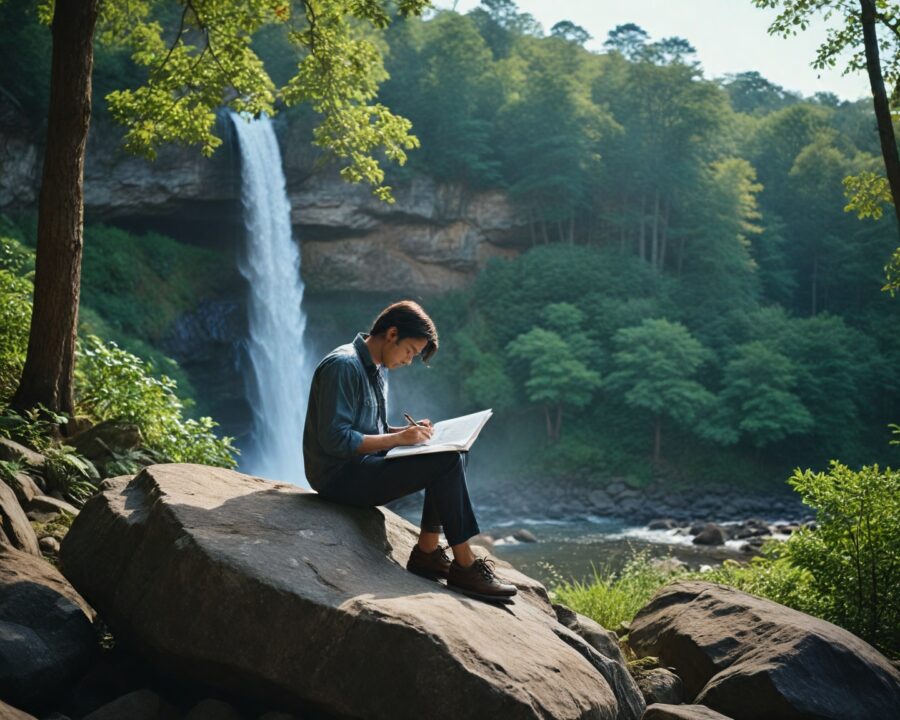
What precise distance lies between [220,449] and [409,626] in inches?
175

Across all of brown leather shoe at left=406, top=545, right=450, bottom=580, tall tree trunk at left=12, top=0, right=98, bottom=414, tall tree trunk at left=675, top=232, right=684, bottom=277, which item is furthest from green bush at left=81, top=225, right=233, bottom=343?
brown leather shoe at left=406, top=545, right=450, bottom=580

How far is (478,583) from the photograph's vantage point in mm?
4160

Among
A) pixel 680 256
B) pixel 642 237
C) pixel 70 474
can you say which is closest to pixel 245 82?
pixel 70 474

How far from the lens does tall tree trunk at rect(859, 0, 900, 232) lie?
7348 mm

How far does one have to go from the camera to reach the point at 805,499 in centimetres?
630

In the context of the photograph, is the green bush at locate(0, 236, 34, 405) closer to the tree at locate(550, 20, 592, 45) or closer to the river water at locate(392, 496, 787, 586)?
the river water at locate(392, 496, 787, 586)

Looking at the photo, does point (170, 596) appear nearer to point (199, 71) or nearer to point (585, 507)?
point (199, 71)

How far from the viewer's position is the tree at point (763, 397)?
29641mm

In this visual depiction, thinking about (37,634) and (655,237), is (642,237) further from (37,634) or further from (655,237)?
(37,634)

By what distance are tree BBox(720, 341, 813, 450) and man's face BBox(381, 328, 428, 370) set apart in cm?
2727

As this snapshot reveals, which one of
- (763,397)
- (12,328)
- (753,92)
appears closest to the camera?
(12,328)

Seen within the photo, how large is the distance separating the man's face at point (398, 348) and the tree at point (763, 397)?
1074 inches

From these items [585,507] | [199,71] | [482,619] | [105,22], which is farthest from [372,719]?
[585,507]

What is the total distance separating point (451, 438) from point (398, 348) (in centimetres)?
55
